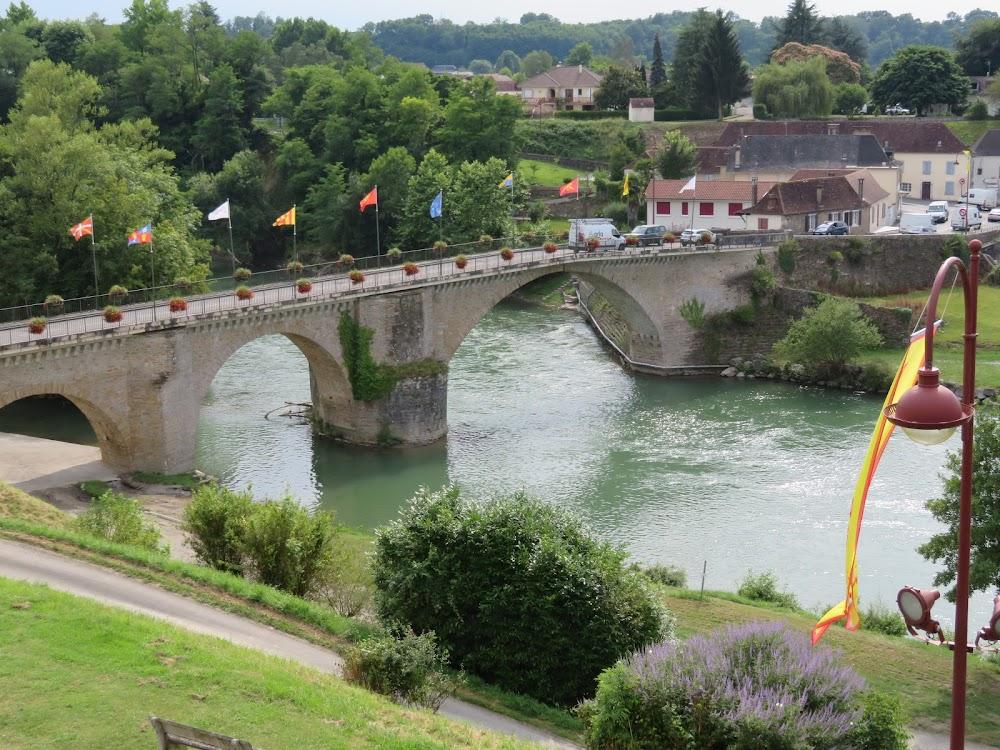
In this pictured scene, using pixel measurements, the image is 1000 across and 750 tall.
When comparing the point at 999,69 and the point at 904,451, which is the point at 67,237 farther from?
the point at 999,69

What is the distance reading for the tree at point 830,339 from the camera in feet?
158

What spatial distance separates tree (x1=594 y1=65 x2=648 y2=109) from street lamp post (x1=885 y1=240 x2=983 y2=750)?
92.7 meters

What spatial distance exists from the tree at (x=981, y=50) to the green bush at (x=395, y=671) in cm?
9378

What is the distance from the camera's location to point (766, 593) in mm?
27750

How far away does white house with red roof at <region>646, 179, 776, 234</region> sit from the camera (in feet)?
209

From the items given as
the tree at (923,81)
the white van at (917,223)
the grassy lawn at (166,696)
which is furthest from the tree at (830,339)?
the tree at (923,81)

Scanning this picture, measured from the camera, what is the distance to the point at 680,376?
52.8 m

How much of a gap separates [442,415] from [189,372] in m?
9.34

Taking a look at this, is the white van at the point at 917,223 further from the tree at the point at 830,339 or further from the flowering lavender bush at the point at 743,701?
the flowering lavender bush at the point at 743,701

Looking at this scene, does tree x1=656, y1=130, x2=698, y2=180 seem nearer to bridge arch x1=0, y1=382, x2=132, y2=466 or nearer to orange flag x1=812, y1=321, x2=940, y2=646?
bridge arch x1=0, y1=382, x2=132, y2=466

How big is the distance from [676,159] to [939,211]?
14.5 meters

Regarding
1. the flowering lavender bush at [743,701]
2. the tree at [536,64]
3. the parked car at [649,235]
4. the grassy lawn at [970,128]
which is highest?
the tree at [536,64]

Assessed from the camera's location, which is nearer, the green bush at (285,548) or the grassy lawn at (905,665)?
the grassy lawn at (905,665)

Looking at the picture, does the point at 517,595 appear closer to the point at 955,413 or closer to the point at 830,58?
the point at 955,413
